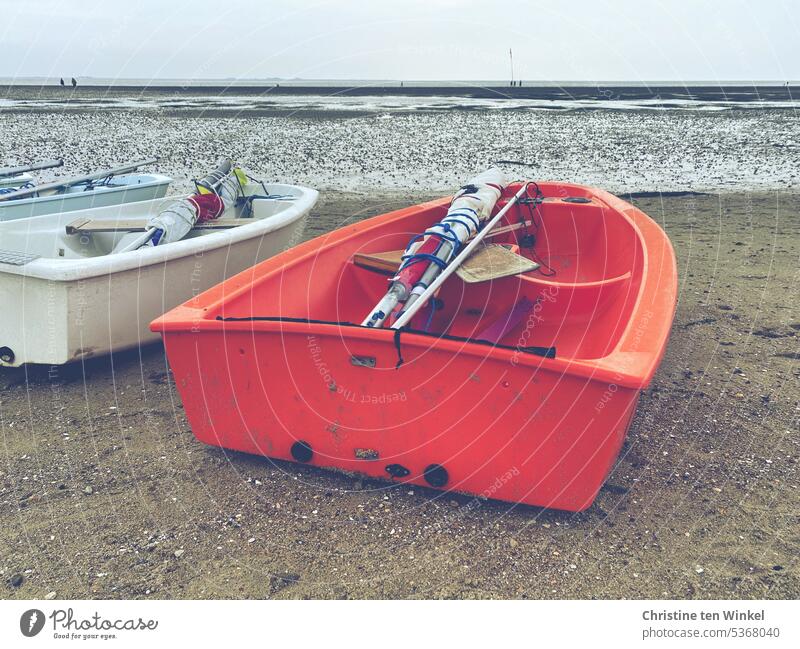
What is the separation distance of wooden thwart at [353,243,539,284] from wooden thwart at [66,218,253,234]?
4.81ft

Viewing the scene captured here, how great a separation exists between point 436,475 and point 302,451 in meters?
0.65

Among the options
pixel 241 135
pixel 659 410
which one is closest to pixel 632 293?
pixel 659 410

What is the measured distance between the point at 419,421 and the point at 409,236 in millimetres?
2674

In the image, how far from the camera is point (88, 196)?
19.7 feet

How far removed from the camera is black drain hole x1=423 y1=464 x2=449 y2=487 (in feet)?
9.03

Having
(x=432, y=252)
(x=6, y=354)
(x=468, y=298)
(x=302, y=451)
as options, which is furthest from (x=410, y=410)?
(x=6, y=354)

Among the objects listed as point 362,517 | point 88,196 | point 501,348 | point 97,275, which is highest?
point 88,196

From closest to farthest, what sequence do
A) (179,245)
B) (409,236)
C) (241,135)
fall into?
(179,245) < (409,236) < (241,135)

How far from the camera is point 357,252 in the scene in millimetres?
4332

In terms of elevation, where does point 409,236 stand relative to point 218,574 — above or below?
above

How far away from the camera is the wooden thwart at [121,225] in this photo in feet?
15.8

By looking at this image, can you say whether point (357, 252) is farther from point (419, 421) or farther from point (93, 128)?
point (93, 128)
